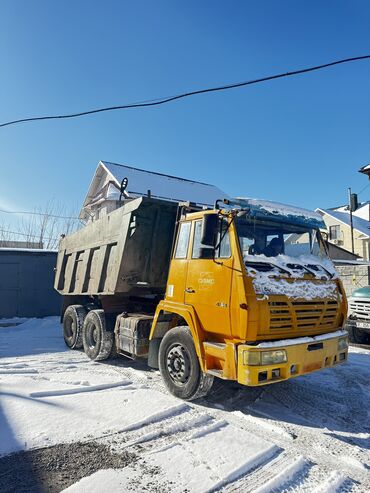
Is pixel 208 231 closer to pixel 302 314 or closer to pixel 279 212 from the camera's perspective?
pixel 279 212

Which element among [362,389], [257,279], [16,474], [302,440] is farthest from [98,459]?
[362,389]

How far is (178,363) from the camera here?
5285 millimetres

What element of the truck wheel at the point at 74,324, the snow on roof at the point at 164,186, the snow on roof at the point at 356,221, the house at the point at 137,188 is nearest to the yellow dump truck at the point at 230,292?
the truck wheel at the point at 74,324

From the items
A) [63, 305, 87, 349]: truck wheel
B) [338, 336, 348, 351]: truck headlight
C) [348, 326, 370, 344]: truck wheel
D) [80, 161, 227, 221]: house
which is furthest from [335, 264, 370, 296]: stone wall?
[80, 161, 227, 221]: house

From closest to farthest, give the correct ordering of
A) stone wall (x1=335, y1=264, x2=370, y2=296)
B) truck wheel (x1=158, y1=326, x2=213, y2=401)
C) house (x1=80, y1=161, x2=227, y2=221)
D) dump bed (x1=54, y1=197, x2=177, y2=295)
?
truck wheel (x1=158, y1=326, x2=213, y2=401) < dump bed (x1=54, y1=197, x2=177, y2=295) < stone wall (x1=335, y1=264, x2=370, y2=296) < house (x1=80, y1=161, x2=227, y2=221)

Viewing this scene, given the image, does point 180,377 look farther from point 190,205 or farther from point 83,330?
point 83,330

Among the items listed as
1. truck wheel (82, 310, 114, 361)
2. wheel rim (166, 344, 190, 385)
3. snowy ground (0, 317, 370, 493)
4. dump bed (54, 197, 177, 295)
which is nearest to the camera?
snowy ground (0, 317, 370, 493)

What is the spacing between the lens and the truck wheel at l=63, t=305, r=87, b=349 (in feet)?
28.5

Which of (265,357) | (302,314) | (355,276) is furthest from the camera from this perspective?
(355,276)

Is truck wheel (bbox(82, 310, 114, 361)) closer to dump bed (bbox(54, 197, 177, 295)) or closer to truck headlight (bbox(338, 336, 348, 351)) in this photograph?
dump bed (bbox(54, 197, 177, 295))

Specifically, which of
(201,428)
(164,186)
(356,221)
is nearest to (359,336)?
(201,428)

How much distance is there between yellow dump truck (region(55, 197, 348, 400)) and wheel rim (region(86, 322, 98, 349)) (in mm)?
1218

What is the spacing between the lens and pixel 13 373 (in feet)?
20.9

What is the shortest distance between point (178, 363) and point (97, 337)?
9.74 feet
